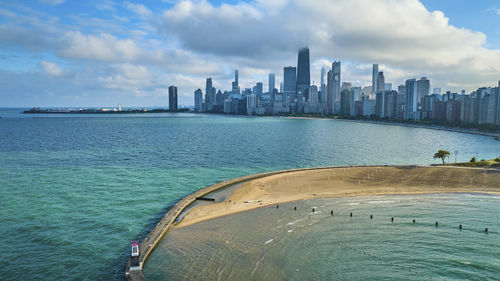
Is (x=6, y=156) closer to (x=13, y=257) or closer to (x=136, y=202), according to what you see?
(x=136, y=202)

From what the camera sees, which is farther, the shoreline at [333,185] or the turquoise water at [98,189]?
the shoreline at [333,185]

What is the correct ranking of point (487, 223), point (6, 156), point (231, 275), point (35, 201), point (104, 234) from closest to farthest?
point (231, 275), point (104, 234), point (487, 223), point (35, 201), point (6, 156)

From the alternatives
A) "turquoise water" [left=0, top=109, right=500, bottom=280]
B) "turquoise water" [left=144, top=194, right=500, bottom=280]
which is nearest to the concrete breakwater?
"turquoise water" [left=144, top=194, right=500, bottom=280]

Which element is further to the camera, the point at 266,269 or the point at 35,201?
the point at 35,201

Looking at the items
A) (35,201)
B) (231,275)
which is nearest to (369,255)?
(231,275)

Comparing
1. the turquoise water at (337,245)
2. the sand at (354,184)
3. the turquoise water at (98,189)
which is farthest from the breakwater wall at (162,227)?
the sand at (354,184)

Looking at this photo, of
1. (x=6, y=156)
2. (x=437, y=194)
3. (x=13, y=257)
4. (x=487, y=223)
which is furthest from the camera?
(x=6, y=156)

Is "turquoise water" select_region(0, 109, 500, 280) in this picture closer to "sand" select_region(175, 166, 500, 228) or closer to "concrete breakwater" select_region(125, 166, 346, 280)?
"concrete breakwater" select_region(125, 166, 346, 280)

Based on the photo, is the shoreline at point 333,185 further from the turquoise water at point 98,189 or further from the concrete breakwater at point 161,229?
the turquoise water at point 98,189
